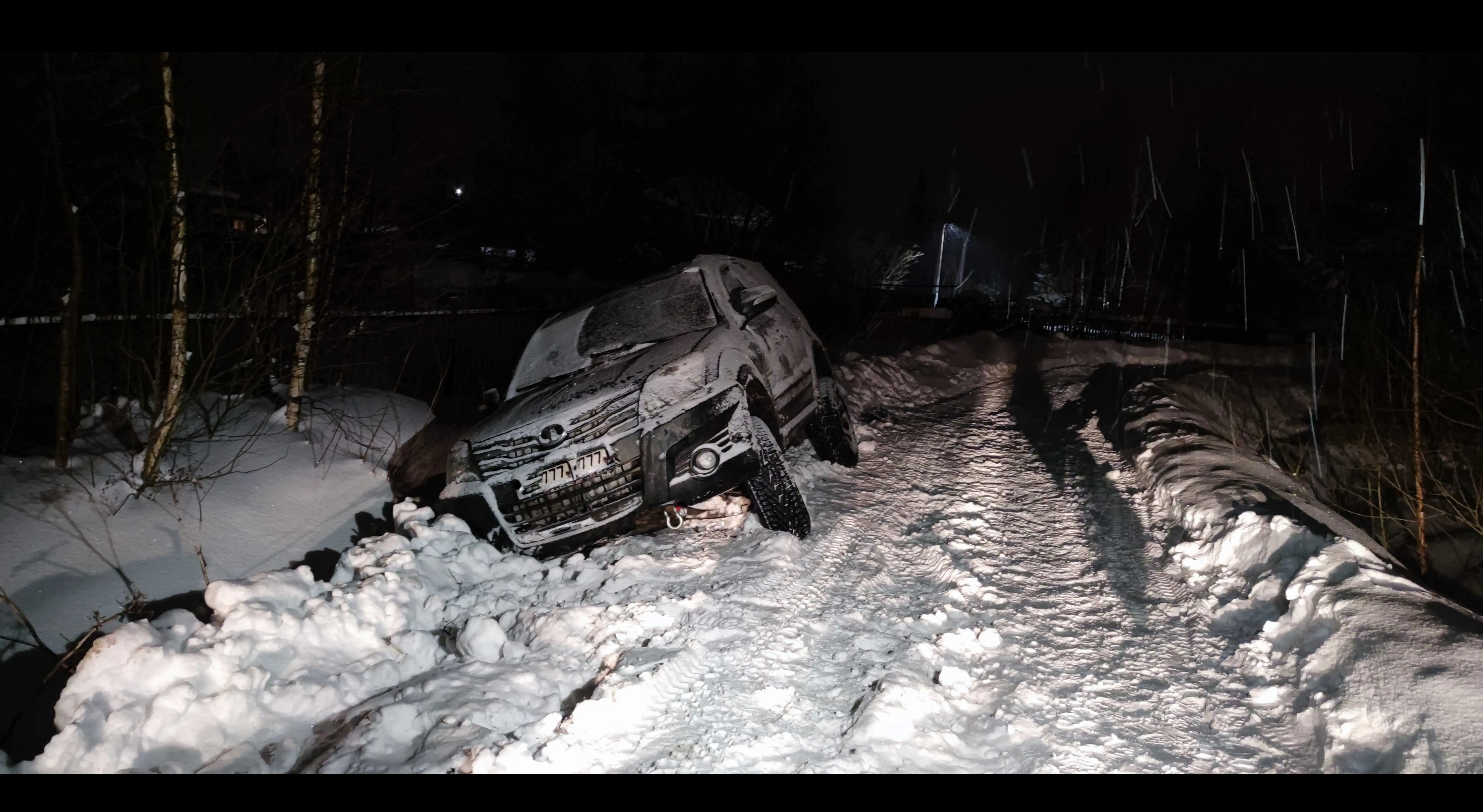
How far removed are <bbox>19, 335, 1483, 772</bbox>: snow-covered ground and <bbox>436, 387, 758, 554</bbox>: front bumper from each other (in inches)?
7.6

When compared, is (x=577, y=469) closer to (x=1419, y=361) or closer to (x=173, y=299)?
(x=173, y=299)

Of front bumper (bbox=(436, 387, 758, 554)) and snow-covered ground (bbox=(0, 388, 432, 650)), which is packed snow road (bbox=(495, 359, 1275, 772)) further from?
Result: snow-covered ground (bbox=(0, 388, 432, 650))

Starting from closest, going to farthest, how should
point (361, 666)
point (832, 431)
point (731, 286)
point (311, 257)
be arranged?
point (361, 666)
point (311, 257)
point (731, 286)
point (832, 431)

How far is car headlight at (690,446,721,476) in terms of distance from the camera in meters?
4.81

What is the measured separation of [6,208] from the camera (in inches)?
231

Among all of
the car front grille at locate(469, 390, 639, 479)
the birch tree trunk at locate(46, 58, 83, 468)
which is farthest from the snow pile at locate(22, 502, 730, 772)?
the birch tree trunk at locate(46, 58, 83, 468)

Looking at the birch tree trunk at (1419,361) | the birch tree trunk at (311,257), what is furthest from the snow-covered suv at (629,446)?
the birch tree trunk at (1419,361)

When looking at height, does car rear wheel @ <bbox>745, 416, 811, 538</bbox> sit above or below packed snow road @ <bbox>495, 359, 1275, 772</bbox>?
above

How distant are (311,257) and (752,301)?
3879 mm

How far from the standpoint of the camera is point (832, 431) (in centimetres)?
724

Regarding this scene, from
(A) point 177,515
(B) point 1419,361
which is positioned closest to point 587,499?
(A) point 177,515

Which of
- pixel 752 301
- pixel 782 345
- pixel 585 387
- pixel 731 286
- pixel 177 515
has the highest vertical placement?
pixel 731 286

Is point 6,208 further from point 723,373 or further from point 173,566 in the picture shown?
point 723,373
